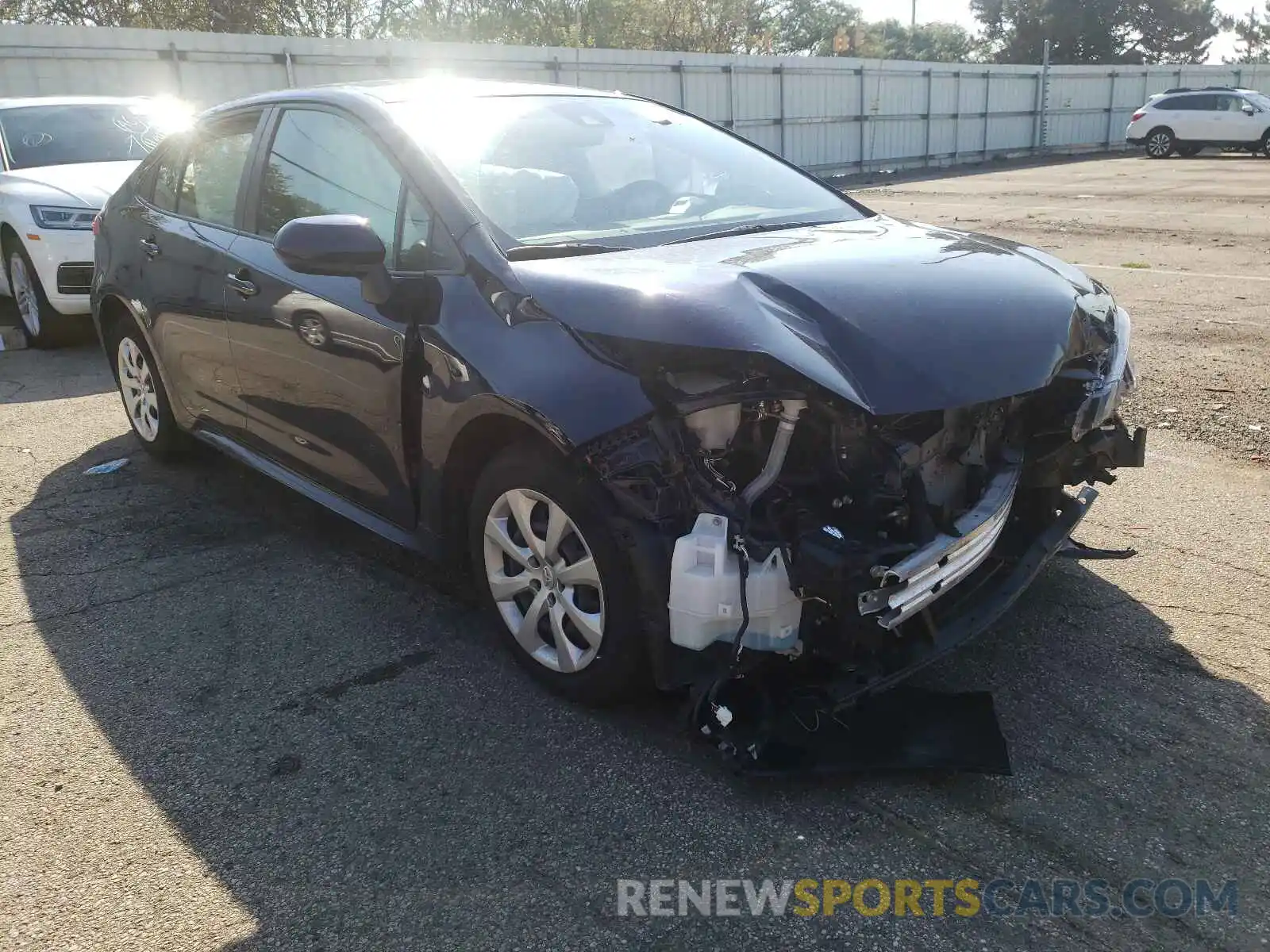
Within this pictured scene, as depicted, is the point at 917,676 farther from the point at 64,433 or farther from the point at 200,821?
the point at 64,433

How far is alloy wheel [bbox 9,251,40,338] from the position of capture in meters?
8.34

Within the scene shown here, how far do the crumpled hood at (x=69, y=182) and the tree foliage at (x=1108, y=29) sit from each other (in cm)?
6093

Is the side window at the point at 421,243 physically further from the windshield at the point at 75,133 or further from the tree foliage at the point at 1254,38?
the tree foliage at the point at 1254,38

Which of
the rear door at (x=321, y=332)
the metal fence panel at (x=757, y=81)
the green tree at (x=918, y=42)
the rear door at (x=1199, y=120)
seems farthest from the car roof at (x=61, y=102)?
the green tree at (x=918, y=42)

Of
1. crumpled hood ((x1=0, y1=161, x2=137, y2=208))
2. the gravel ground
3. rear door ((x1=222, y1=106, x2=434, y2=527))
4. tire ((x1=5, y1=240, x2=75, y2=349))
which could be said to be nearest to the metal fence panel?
crumpled hood ((x1=0, y1=161, x2=137, y2=208))

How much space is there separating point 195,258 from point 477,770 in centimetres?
270

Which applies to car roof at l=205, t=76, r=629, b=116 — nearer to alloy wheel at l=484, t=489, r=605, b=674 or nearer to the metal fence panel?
alloy wheel at l=484, t=489, r=605, b=674

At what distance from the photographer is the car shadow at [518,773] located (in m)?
2.42

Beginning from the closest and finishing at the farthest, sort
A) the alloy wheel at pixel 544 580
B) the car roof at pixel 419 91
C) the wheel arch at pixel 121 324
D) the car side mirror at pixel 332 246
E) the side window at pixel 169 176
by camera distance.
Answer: the alloy wheel at pixel 544 580 < the car side mirror at pixel 332 246 < the car roof at pixel 419 91 < the side window at pixel 169 176 < the wheel arch at pixel 121 324

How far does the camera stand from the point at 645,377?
2666 millimetres

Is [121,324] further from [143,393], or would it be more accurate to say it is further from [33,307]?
[33,307]

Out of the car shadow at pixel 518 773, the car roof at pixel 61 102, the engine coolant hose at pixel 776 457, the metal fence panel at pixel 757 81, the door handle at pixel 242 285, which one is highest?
the metal fence panel at pixel 757 81

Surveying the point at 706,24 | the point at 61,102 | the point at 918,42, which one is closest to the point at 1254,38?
the point at 918,42

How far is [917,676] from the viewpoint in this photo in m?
3.21
